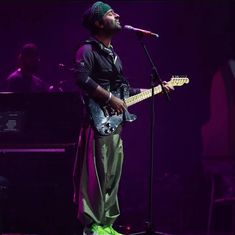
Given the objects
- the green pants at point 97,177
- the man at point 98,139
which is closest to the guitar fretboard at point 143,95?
the man at point 98,139

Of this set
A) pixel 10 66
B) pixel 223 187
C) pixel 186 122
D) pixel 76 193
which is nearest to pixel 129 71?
pixel 186 122

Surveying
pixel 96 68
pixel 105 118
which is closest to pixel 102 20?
pixel 96 68

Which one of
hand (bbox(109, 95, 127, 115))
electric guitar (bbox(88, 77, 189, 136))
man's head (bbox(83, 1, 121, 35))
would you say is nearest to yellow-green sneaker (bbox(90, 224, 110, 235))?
electric guitar (bbox(88, 77, 189, 136))

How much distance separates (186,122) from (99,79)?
290 centimetres

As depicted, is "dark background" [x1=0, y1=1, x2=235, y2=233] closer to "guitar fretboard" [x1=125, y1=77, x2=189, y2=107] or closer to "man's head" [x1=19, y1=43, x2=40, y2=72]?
"man's head" [x1=19, y1=43, x2=40, y2=72]

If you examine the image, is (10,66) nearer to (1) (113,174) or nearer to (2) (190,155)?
(2) (190,155)

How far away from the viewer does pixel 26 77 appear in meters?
6.38

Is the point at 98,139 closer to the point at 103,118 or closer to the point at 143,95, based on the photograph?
the point at 103,118

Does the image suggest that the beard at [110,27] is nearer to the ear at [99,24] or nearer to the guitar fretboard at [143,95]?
the ear at [99,24]

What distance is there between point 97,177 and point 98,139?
31 cm

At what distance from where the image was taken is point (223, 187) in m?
6.15

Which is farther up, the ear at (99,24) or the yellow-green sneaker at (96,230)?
the ear at (99,24)

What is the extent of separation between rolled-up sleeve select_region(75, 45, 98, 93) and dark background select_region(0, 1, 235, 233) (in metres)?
2.43

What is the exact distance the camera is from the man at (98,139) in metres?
4.50
